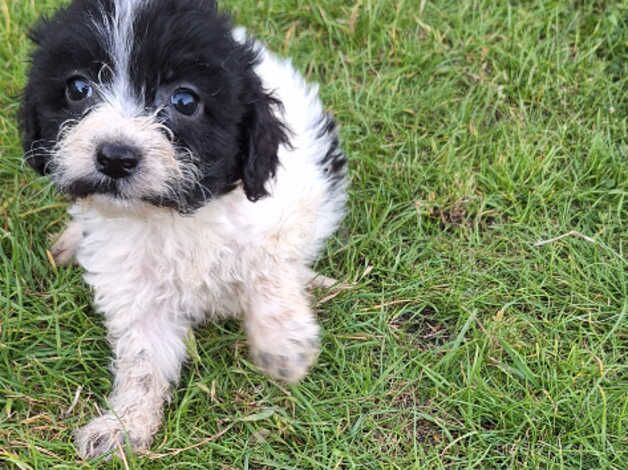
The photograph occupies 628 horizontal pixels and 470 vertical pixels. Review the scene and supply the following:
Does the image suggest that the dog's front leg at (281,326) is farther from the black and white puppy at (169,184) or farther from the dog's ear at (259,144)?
the dog's ear at (259,144)

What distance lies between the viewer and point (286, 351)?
3150 millimetres


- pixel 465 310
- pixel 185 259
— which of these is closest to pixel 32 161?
pixel 185 259

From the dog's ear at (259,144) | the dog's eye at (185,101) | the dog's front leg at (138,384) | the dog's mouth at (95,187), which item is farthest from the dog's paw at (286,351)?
the dog's eye at (185,101)

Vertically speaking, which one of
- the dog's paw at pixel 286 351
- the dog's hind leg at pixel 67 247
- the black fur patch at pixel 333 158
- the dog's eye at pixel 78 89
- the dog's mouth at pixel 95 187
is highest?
the dog's eye at pixel 78 89

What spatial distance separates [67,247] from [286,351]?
1286 millimetres

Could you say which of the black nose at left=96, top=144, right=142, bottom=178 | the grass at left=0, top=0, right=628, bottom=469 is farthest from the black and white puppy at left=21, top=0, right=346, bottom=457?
the grass at left=0, top=0, right=628, bottom=469

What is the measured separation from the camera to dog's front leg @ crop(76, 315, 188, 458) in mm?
3203

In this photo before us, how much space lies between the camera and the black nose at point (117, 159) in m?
2.75

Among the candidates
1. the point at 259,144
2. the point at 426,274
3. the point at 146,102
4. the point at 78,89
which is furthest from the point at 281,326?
the point at 78,89

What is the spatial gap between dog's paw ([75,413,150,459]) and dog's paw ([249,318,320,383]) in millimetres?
538

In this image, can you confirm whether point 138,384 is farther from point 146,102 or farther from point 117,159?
point 146,102

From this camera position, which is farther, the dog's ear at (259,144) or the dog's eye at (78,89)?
the dog's ear at (259,144)

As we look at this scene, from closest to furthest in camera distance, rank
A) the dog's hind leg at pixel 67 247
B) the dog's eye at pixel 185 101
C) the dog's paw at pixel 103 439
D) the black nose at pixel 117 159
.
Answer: the black nose at pixel 117 159 → the dog's eye at pixel 185 101 → the dog's paw at pixel 103 439 → the dog's hind leg at pixel 67 247

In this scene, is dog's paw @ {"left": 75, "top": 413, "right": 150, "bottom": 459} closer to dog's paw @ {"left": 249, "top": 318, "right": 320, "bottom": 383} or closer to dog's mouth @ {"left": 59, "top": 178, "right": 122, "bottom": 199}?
dog's paw @ {"left": 249, "top": 318, "right": 320, "bottom": 383}
